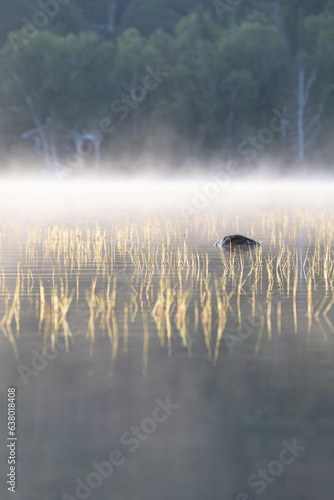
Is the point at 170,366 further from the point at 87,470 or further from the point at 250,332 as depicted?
the point at 87,470

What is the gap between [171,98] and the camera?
7419cm

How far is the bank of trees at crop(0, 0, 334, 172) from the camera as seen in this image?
239ft

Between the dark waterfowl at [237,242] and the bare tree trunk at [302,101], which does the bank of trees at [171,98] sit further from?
the dark waterfowl at [237,242]

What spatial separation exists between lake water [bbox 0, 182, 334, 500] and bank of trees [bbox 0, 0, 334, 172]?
192 ft

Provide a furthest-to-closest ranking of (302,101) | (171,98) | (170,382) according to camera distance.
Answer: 1. (171,98)
2. (302,101)
3. (170,382)

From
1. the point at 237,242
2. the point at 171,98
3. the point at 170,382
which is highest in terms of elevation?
the point at 171,98

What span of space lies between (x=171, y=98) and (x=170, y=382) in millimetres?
67949

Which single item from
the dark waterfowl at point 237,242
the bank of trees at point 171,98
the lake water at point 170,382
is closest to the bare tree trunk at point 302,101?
the bank of trees at point 171,98

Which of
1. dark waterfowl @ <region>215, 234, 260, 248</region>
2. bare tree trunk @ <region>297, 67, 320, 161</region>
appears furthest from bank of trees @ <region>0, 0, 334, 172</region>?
dark waterfowl @ <region>215, 234, 260, 248</region>

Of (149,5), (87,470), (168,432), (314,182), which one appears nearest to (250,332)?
(168,432)

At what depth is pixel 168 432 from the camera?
642 centimetres

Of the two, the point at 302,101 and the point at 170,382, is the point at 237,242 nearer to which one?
the point at 170,382

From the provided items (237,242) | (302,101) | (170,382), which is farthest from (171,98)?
(170,382)

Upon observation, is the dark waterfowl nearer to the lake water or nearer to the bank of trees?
the lake water
